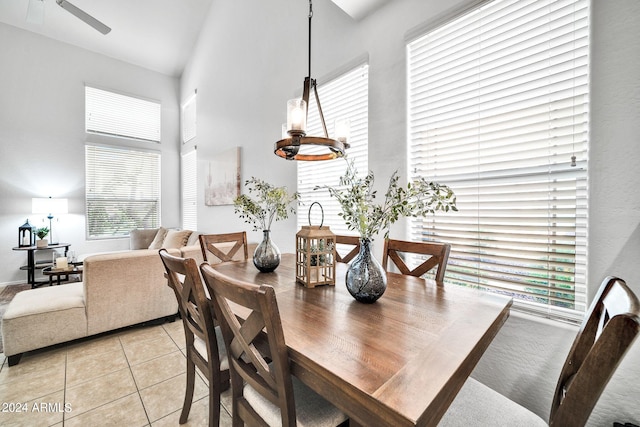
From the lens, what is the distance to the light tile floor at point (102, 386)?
1576 mm

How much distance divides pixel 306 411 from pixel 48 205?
5.40 metres

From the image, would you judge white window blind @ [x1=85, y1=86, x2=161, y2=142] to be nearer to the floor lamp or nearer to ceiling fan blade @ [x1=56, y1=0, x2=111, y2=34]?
the floor lamp

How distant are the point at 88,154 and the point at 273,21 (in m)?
4.25

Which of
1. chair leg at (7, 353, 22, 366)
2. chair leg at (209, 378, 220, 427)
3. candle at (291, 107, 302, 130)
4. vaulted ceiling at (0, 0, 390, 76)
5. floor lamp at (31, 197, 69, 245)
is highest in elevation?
vaulted ceiling at (0, 0, 390, 76)

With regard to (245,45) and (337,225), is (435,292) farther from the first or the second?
(245,45)

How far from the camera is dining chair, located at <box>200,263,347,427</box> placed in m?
0.74

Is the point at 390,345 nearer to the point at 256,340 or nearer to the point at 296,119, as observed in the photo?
the point at 256,340

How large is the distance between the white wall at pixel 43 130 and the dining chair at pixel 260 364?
18.1 ft

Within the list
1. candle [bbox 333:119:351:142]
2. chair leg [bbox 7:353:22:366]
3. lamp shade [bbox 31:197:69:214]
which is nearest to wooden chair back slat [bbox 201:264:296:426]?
candle [bbox 333:119:351:142]

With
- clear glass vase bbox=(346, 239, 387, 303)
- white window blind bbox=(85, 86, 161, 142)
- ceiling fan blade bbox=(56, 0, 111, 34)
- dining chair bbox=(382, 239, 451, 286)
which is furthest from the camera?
white window blind bbox=(85, 86, 161, 142)

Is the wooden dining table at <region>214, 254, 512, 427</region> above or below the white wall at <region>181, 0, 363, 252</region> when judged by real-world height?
below

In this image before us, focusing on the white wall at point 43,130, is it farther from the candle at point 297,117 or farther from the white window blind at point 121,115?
the candle at point 297,117

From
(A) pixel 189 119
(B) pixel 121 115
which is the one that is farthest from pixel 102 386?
(B) pixel 121 115

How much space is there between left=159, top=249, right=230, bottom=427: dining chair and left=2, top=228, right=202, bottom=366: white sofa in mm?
1414
